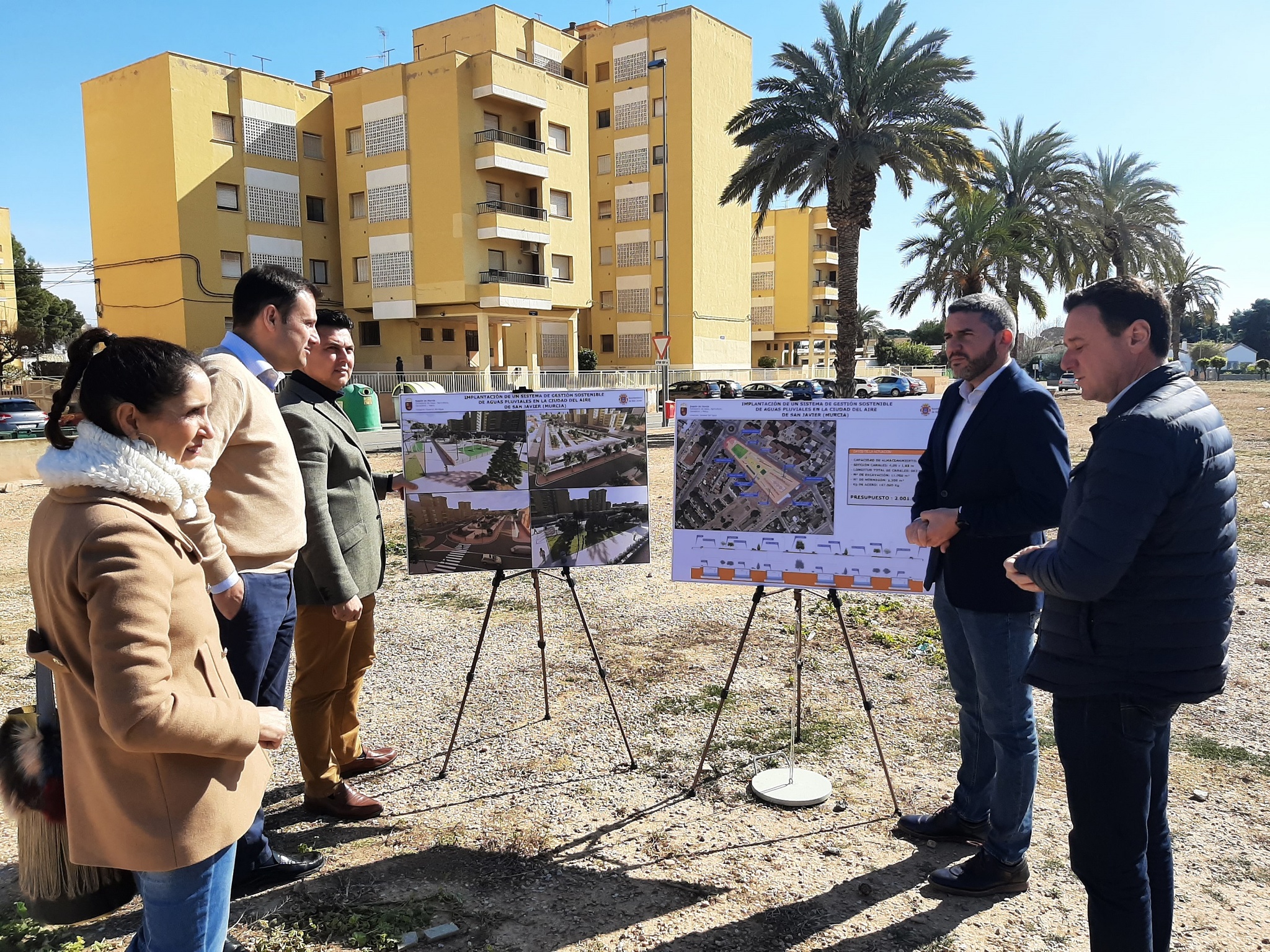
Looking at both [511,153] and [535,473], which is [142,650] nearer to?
[535,473]

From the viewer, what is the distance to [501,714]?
4895 mm

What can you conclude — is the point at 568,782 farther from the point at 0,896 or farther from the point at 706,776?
the point at 0,896

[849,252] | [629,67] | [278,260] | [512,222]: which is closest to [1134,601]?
[849,252]

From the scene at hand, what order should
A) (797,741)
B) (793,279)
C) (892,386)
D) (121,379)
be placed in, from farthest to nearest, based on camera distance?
(793,279)
(892,386)
(797,741)
(121,379)

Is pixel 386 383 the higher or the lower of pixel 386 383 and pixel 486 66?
the lower

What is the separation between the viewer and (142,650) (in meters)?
1.67

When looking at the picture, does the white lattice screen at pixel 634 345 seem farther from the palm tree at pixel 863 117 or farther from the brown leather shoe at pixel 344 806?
the brown leather shoe at pixel 344 806

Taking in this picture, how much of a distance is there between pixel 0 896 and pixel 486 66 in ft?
116

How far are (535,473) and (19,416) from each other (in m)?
23.2

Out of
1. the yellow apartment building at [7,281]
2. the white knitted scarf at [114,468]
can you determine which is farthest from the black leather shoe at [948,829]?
the yellow apartment building at [7,281]

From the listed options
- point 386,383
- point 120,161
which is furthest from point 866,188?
point 120,161

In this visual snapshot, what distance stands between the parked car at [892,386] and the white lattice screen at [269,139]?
28429 millimetres

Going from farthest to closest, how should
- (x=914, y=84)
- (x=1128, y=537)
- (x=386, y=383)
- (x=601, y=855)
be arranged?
(x=386, y=383) → (x=914, y=84) → (x=601, y=855) → (x=1128, y=537)

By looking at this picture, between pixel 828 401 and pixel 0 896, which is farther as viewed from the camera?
pixel 828 401
